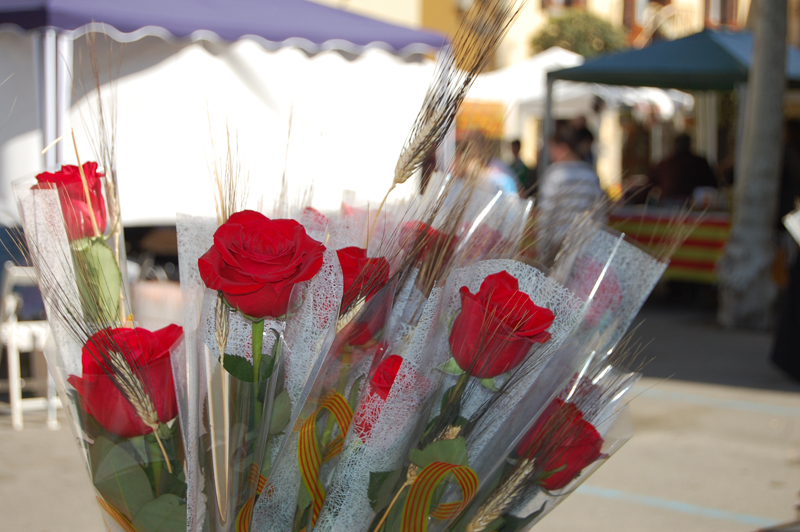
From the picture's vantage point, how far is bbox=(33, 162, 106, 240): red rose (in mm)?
1072

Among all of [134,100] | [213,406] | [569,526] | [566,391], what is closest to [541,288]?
[566,391]

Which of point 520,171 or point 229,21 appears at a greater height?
point 229,21

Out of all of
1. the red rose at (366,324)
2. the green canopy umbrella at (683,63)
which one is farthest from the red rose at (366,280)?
the green canopy umbrella at (683,63)

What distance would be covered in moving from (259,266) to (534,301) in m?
0.35

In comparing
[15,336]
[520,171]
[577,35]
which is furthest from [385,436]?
[577,35]

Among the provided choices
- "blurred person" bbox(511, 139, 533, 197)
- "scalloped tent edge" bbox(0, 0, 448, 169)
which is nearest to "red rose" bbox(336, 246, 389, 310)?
"scalloped tent edge" bbox(0, 0, 448, 169)

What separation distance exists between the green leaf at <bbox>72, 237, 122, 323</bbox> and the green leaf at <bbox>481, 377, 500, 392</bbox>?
500 millimetres

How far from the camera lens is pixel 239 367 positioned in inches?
36.6

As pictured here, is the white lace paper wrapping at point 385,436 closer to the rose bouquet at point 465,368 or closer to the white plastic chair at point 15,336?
the rose bouquet at point 465,368

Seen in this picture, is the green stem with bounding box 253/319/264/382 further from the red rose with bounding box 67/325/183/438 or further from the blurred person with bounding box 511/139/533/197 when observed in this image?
the blurred person with bounding box 511/139/533/197

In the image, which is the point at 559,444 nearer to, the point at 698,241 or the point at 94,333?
the point at 94,333

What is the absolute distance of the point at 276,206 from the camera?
1.21 metres

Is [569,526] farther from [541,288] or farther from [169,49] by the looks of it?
[169,49]

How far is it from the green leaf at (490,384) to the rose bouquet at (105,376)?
0.40 meters
